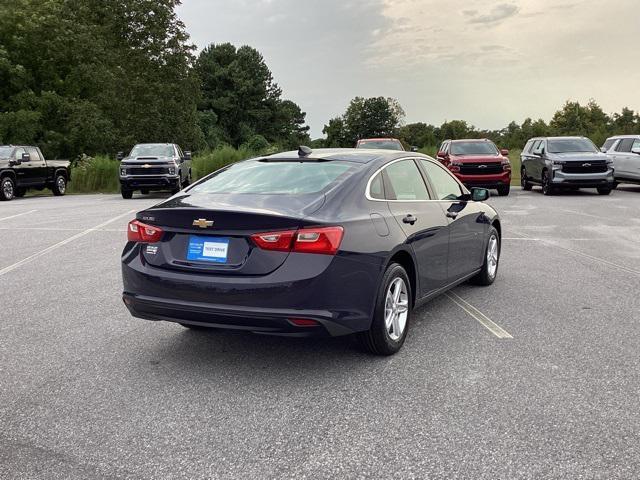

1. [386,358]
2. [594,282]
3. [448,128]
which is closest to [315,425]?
[386,358]

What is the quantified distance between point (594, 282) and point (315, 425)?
511 centimetres

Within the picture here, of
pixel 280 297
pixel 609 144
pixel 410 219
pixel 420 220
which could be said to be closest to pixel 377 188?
pixel 410 219

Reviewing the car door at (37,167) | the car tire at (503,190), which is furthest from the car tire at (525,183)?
the car door at (37,167)

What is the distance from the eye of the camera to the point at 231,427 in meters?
3.61

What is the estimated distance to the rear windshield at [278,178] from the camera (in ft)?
15.8

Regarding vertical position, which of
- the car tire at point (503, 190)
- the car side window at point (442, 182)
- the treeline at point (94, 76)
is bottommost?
the car tire at point (503, 190)

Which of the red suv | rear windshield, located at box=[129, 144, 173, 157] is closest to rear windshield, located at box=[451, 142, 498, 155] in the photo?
the red suv

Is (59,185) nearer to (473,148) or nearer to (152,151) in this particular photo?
(152,151)

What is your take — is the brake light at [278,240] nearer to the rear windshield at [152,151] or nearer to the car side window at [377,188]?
the car side window at [377,188]

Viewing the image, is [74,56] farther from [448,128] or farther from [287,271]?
[448,128]

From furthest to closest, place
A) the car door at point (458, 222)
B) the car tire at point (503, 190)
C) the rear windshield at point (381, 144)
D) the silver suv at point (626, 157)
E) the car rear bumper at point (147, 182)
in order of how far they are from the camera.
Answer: the rear windshield at point (381, 144), the silver suv at point (626, 157), the car rear bumper at point (147, 182), the car tire at point (503, 190), the car door at point (458, 222)

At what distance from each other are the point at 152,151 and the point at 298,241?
66.1ft

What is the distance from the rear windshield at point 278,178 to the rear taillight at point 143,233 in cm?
59

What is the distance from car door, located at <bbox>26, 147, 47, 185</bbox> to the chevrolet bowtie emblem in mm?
21729
